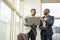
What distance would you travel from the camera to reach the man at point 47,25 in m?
4.30

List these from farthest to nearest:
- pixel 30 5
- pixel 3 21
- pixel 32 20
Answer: pixel 30 5 → pixel 32 20 → pixel 3 21

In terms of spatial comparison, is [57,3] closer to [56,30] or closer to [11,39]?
[56,30]

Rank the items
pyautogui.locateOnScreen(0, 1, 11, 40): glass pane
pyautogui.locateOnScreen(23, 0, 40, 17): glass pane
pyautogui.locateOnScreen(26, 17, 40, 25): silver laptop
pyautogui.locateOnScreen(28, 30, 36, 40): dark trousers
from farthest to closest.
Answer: pyautogui.locateOnScreen(23, 0, 40, 17): glass pane < pyautogui.locateOnScreen(28, 30, 36, 40): dark trousers < pyautogui.locateOnScreen(26, 17, 40, 25): silver laptop < pyautogui.locateOnScreen(0, 1, 11, 40): glass pane

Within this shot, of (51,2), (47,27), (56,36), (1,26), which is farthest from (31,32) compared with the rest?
(51,2)

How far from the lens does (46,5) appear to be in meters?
6.21

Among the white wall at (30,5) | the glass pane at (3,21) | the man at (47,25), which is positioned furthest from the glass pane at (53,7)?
the glass pane at (3,21)

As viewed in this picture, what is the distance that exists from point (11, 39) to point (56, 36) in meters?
2.31

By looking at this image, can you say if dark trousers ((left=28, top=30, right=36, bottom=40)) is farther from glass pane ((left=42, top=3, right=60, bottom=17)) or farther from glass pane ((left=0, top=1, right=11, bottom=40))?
glass pane ((left=42, top=3, right=60, bottom=17))

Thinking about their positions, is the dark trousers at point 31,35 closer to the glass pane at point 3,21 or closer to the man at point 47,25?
the man at point 47,25

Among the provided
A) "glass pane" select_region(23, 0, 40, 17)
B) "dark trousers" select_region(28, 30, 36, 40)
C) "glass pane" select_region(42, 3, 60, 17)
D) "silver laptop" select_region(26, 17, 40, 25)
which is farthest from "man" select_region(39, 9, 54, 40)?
"glass pane" select_region(42, 3, 60, 17)

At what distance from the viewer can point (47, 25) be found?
4359 millimetres

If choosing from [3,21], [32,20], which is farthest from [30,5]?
[3,21]

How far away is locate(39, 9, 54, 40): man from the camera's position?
4305 millimetres

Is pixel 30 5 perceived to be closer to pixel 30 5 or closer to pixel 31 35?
pixel 30 5
